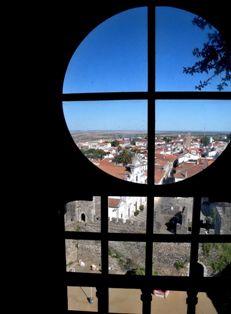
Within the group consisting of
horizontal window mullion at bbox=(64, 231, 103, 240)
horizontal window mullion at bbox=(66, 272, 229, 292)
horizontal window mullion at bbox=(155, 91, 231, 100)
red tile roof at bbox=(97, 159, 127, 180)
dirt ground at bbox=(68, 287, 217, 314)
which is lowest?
dirt ground at bbox=(68, 287, 217, 314)

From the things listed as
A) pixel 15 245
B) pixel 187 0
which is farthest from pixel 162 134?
pixel 15 245

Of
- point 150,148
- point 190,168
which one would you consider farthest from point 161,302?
point 150,148

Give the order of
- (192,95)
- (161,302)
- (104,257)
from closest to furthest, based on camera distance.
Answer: (192,95)
(104,257)
(161,302)

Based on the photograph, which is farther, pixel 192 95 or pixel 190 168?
pixel 190 168

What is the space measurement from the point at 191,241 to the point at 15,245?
1.18 m

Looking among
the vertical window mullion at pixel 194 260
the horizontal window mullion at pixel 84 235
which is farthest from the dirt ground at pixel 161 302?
the horizontal window mullion at pixel 84 235

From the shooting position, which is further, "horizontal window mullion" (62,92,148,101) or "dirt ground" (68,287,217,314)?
"dirt ground" (68,287,217,314)

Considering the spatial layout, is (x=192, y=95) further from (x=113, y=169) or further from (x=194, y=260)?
(x=194, y=260)

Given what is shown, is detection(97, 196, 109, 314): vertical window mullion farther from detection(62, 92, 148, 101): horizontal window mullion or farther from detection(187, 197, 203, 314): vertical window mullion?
detection(62, 92, 148, 101): horizontal window mullion

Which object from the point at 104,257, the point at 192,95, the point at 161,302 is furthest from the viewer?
the point at 161,302

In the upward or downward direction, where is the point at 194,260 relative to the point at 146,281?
upward

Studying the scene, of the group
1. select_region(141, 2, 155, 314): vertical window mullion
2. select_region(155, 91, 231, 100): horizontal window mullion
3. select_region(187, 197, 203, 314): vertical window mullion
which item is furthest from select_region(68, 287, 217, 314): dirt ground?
select_region(155, 91, 231, 100): horizontal window mullion

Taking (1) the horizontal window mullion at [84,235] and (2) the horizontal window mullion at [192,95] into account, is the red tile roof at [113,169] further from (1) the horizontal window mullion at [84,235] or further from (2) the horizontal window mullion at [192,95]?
(2) the horizontal window mullion at [192,95]

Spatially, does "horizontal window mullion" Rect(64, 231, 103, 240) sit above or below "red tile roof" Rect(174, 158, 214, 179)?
below
